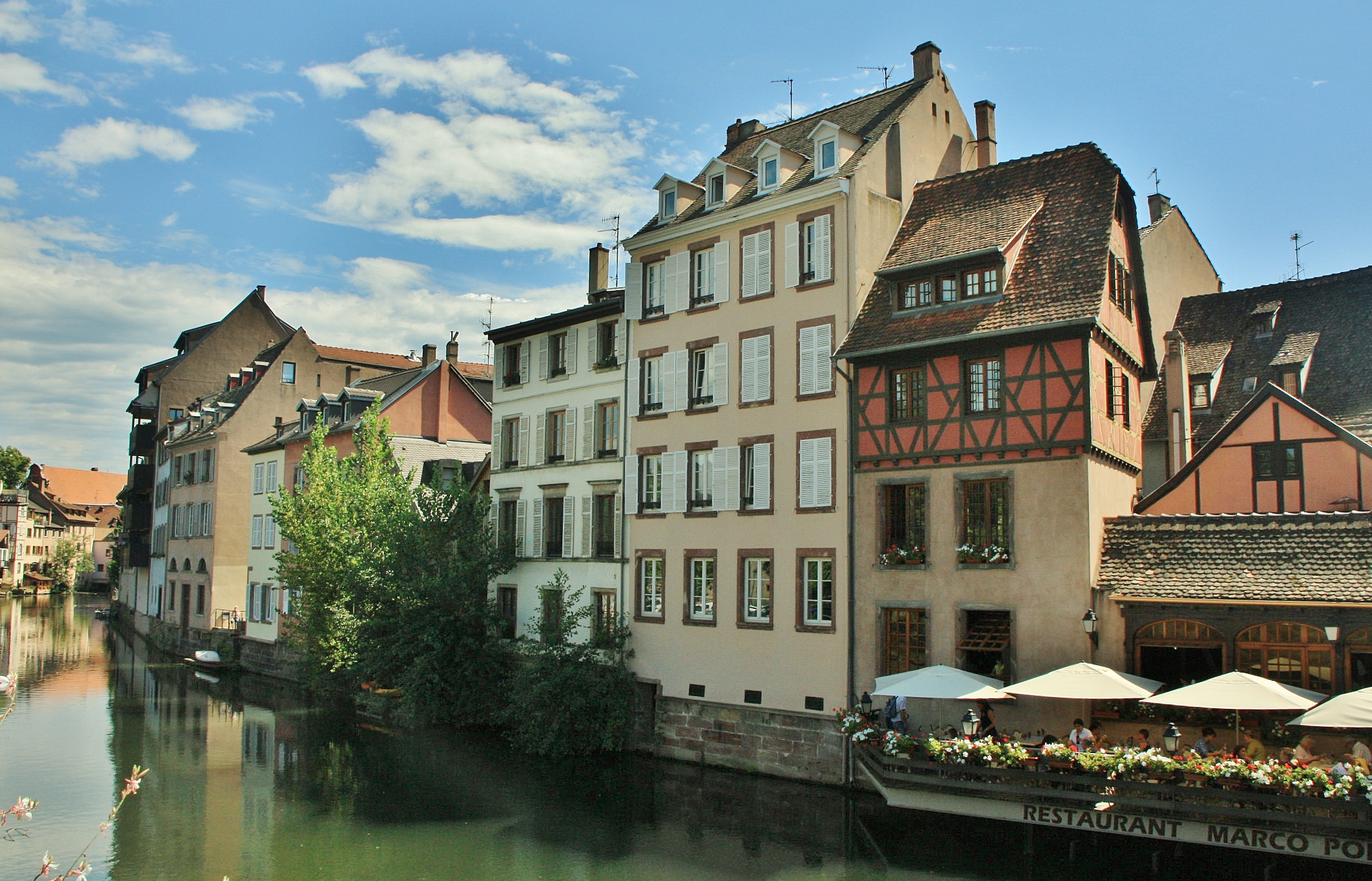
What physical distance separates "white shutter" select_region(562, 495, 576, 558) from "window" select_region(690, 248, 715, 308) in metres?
6.81

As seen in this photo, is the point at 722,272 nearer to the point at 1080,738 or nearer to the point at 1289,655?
the point at 1080,738

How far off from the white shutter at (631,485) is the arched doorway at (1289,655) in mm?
14244

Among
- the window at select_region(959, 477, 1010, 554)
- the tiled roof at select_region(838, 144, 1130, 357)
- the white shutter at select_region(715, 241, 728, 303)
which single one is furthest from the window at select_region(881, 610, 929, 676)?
the white shutter at select_region(715, 241, 728, 303)

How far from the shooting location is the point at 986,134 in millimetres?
27891

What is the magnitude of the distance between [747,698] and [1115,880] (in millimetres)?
9418

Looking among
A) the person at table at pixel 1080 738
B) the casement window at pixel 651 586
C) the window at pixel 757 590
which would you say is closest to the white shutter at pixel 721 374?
the window at pixel 757 590

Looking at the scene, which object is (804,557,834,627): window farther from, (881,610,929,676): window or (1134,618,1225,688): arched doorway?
(1134,618,1225,688): arched doorway

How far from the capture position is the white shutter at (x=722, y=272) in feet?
85.3

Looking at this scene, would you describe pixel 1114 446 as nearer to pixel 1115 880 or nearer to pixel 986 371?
pixel 986 371

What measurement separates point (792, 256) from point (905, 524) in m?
6.89

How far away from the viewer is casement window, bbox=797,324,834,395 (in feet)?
76.9

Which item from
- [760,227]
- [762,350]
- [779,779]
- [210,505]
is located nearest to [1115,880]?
[779,779]

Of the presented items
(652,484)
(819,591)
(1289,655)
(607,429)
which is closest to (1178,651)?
(1289,655)

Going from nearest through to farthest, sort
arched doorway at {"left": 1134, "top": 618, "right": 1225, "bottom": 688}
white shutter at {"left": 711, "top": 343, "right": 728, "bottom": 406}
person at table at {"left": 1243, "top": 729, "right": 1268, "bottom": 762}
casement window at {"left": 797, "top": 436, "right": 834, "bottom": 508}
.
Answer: person at table at {"left": 1243, "top": 729, "right": 1268, "bottom": 762}, arched doorway at {"left": 1134, "top": 618, "right": 1225, "bottom": 688}, casement window at {"left": 797, "top": 436, "right": 834, "bottom": 508}, white shutter at {"left": 711, "top": 343, "right": 728, "bottom": 406}
